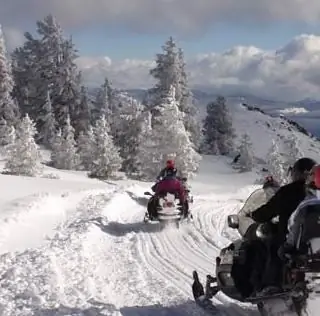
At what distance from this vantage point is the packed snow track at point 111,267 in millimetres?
7180

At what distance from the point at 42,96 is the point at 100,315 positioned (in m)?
55.7

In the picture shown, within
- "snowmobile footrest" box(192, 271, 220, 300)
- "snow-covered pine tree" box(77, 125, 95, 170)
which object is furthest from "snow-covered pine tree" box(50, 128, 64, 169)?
"snowmobile footrest" box(192, 271, 220, 300)

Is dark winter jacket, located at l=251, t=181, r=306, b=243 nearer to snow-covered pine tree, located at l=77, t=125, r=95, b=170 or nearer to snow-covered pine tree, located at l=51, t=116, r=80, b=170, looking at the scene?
snow-covered pine tree, located at l=77, t=125, r=95, b=170

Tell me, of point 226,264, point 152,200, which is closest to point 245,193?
point 152,200

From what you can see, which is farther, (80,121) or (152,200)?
(80,121)

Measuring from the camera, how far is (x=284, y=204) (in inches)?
231

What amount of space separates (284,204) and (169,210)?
827 centimetres

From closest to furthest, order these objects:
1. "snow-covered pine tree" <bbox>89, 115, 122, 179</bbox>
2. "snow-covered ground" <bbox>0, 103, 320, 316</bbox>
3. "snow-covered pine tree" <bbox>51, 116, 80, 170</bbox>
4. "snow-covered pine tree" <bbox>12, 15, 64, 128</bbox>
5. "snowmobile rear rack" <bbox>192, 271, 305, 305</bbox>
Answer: "snowmobile rear rack" <bbox>192, 271, 305, 305</bbox>, "snow-covered ground" <bbox>0, 103, 320, 316</bbox>, "snow-covered pine tree" <bbox>89, 115, 122, 179</bbox>, "snow-covered pine tree" <bbox>51, 116, 80, 170</bbox>, "snow-covered pine tree" <bbox>12, 15, 64, 128</bbox>

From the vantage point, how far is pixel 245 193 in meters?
26.5

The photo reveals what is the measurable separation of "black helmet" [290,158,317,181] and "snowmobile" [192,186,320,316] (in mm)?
599

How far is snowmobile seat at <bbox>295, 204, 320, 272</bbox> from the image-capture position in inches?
201

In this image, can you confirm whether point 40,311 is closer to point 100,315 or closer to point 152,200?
point 100,315

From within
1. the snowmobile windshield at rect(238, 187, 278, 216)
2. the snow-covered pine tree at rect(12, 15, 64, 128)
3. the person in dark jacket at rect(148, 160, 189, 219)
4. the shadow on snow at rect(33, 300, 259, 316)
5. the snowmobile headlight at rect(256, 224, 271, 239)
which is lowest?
the shadow on snow at rect(33, 300, 259, 316)

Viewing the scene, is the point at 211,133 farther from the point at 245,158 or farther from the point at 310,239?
the point at 310,239
